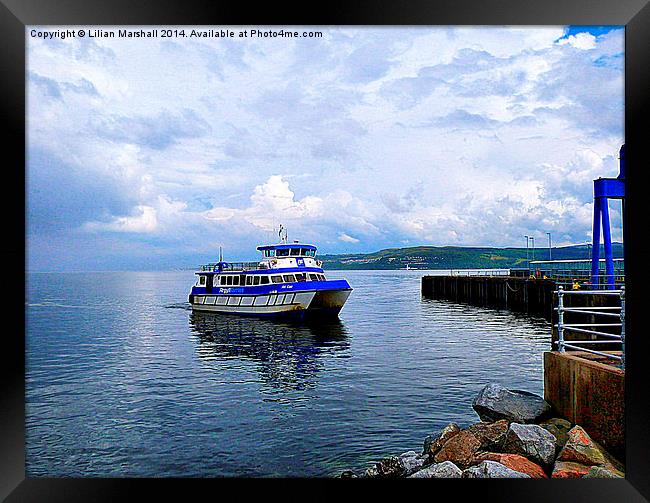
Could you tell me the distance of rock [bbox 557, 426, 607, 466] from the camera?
4387mm

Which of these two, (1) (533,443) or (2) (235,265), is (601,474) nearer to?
(1) (533,443)

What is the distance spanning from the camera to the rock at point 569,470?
14.3 ft

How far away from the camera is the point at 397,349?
1773 centimetres

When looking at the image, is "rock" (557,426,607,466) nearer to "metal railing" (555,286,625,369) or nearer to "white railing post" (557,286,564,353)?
"metal railing" (555,286,625,369)

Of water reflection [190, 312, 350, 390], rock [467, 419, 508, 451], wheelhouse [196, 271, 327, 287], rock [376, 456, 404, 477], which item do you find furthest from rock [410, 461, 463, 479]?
wheelhouse [196, 271, 327, 287]

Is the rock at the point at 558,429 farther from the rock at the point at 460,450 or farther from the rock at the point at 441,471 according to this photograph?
the rock at the point at 441,471

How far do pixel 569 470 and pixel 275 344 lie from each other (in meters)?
14.7

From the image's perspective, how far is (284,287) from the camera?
23188 mm

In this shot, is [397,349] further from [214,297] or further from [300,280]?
[214,297]

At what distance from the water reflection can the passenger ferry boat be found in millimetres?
566
